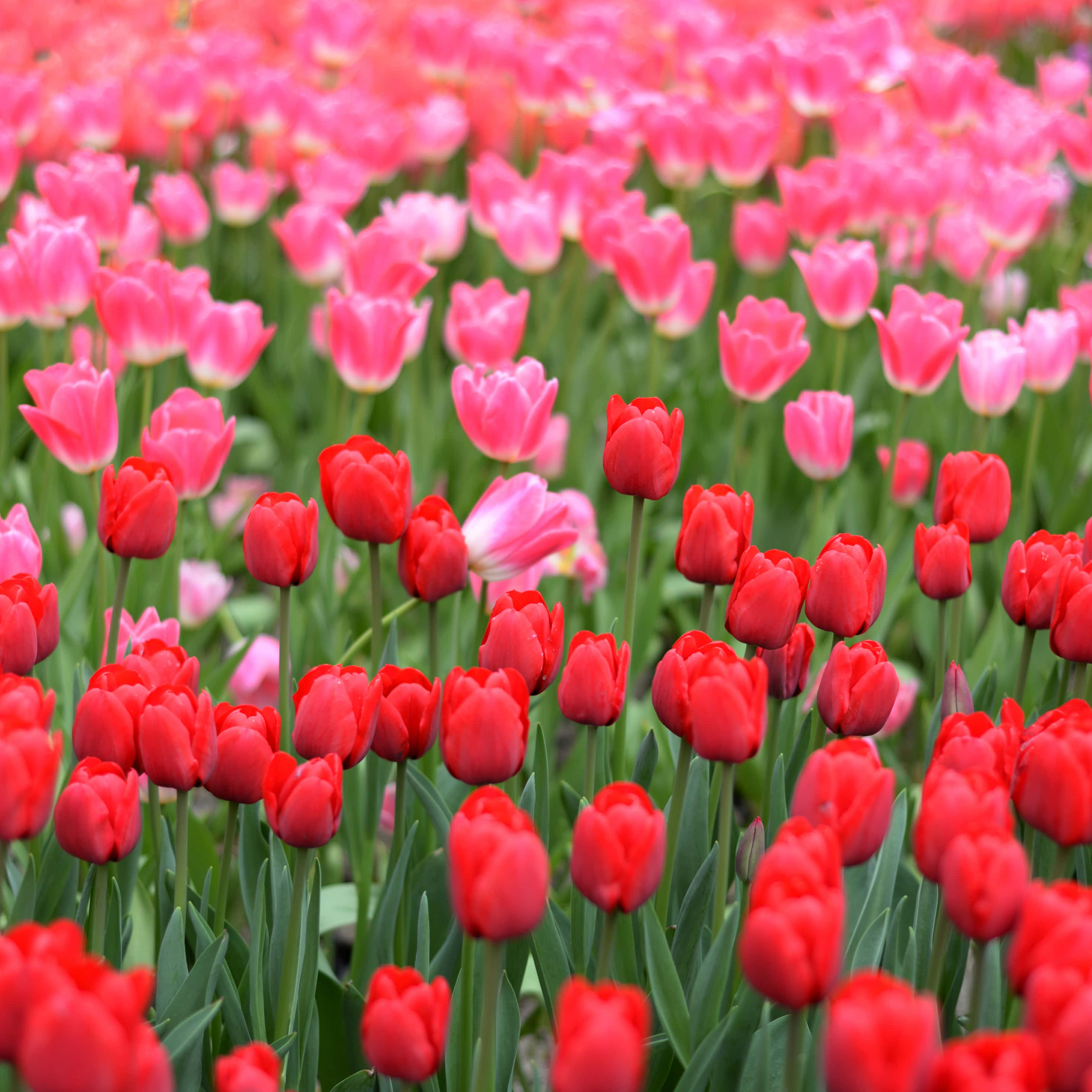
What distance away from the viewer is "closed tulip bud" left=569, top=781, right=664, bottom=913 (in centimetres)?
97

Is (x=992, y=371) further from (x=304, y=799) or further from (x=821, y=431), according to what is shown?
(x=304, y=799)

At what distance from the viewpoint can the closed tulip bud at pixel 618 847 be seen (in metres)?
0.97

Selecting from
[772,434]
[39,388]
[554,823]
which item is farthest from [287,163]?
[554,823]

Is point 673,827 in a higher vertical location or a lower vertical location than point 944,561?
lower

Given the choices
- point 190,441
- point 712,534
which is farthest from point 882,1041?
point 190,441

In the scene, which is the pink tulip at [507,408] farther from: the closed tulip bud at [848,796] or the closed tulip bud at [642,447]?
the closed tulip bud at [848,796]

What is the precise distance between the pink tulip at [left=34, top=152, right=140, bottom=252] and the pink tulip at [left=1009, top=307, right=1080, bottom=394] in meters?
1.61

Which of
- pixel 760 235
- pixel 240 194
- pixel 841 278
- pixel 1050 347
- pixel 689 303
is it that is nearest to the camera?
pixel 1050 347

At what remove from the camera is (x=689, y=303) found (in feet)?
8.34

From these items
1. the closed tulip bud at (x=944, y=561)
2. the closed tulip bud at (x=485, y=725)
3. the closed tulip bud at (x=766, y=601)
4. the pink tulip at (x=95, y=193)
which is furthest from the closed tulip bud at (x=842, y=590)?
the pink tulip at (x=95, y=193)

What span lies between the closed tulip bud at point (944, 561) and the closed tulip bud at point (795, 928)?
28.8 inches

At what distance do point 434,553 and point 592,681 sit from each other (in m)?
0.27

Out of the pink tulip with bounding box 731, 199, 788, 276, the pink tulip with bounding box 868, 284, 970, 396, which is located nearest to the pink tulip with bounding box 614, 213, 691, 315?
the pink tulip with bounding box 868, 284, 970, 396

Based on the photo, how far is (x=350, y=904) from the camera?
6.02 ft
